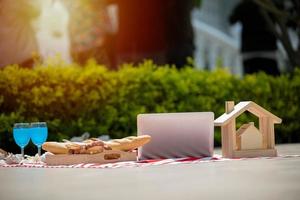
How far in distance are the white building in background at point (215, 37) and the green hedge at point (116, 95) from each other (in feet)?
35.4

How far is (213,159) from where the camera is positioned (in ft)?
20.0

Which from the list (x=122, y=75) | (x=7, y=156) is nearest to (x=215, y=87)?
(x=122, y=75)

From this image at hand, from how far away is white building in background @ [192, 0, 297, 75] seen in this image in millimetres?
22125

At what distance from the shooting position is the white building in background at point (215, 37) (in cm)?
2212

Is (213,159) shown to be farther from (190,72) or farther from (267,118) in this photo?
(190,72)

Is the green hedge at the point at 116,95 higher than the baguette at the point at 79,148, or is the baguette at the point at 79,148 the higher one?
the green hedge at the point at 116,95

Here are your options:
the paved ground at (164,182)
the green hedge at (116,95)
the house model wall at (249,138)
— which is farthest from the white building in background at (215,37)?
the paved ground at (164,182)

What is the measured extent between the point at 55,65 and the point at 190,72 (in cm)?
218

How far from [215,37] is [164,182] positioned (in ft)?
Result: 63.0

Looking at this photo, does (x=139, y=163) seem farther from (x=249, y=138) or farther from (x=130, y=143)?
(x=249, y=138)

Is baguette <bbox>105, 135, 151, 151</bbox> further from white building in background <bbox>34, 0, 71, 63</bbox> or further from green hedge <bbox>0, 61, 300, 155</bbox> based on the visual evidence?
white building in background <bbox>34, 0, 71, 63</bbox>

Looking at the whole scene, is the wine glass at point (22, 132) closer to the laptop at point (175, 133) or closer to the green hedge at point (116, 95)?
the laptop at point (175, 133)

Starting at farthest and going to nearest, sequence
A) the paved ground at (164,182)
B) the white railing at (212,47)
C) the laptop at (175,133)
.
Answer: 1. the white railing at (212,47)
2. the laptop at (175,133)
3. the paved ground at (164,182)

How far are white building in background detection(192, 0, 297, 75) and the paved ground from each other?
15.8 meters
